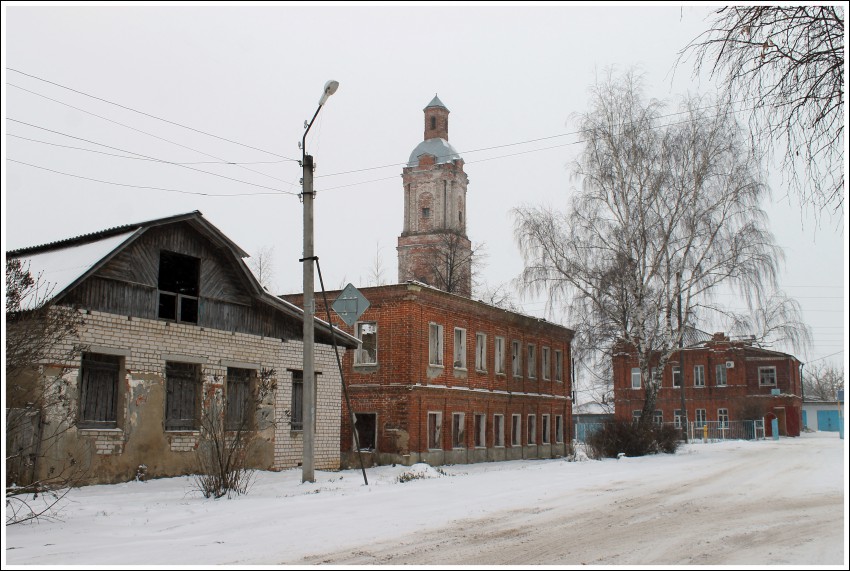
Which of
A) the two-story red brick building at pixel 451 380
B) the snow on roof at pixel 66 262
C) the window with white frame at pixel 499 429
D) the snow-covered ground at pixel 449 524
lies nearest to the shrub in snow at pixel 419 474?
the snow-covered ground at pixel 449 524

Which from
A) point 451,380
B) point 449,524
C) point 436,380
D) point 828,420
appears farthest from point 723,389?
point 449,524

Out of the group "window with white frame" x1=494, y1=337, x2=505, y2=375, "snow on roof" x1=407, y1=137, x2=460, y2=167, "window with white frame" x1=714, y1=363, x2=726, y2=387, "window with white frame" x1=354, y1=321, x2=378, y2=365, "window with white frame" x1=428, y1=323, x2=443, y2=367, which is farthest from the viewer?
"snow on roof" x1=407, y1=137, x2=460, y2=167

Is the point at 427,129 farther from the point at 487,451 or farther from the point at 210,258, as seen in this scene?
the point at 210,258

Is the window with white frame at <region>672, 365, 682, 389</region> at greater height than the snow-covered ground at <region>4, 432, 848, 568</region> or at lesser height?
greater

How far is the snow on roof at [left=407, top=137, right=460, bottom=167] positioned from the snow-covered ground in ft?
194

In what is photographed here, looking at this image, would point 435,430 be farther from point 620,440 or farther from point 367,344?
point 620,440

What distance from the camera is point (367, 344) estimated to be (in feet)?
92.1

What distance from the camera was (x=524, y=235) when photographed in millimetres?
34750

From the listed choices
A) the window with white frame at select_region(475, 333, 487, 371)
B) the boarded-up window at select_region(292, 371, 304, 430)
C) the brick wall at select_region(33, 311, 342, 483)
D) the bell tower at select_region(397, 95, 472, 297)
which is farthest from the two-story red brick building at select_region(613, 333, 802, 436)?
the brick wall at select_region(33, 311, 342, 483)

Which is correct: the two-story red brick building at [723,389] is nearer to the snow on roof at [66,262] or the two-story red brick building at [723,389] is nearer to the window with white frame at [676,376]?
the window with white frame at [676,376]

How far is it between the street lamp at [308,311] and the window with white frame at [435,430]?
35.2 feet

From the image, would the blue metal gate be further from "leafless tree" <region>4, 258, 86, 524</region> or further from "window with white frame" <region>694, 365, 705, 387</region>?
"leafless tree" <region>4, 258, 86, 524</region>

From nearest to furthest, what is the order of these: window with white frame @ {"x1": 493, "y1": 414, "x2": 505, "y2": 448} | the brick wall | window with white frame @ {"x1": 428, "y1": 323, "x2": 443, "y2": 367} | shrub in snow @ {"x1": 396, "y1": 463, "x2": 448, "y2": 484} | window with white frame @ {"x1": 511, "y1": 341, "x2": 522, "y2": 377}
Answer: the brick wall < shrub in snow @ {"x1": 396, "y1": 463, "x2": 448, "y2": 484} < window with white frame @ {"x1": 428, "y1": 323, "x2": 443, "y2": 367} < window with white frame @ {"x1": 493, "y1": 414, "x2": 505, "y2": 448} < window with white frame @ {"x1": 511, "y1": 341, "x2": 522, "y2": 377}

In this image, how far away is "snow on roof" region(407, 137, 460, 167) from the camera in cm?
7612
